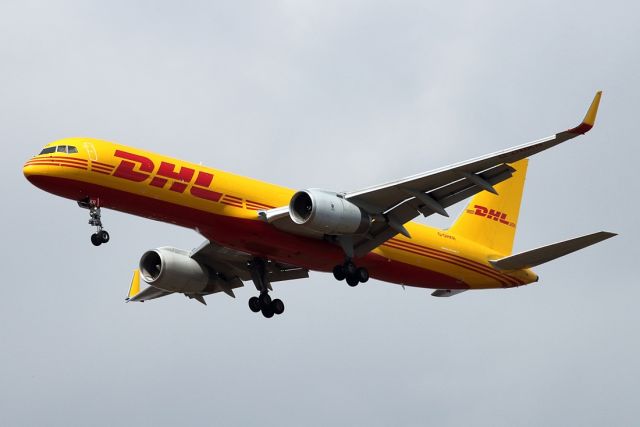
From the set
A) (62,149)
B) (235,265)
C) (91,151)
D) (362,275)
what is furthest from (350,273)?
(62,149)

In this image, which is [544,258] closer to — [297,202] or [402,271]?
[402,271]

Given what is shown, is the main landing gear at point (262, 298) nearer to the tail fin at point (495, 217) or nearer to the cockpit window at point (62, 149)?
the tail fin at point (495, 217)

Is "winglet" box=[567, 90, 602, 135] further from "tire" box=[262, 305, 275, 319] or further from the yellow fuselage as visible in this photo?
"tire" box=[262, 305, 275, 319]

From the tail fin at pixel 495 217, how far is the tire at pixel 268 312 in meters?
8.08

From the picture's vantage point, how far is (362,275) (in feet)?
162

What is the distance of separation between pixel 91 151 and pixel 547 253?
17.8 meters

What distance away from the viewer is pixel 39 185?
45375 millimetres

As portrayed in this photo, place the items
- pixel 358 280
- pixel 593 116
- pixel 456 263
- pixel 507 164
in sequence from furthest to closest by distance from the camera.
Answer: pixel 456 263, pixel 358 280, pixel 507 164, pixel 593 116

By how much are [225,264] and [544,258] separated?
1269cm

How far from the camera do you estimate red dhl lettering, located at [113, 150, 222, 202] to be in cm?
4550

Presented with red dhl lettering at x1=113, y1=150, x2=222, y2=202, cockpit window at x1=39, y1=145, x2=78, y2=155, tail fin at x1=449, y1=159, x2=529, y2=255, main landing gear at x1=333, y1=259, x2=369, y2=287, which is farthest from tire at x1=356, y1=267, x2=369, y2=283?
cockpit window at x1=39, y1=145, x2=78, y2=155

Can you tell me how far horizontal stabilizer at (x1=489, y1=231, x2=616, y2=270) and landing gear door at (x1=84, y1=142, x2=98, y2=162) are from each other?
1726 centimetres

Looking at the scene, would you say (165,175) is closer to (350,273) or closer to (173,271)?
(350,273)

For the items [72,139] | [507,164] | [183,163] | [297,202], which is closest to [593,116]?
[507,164]
